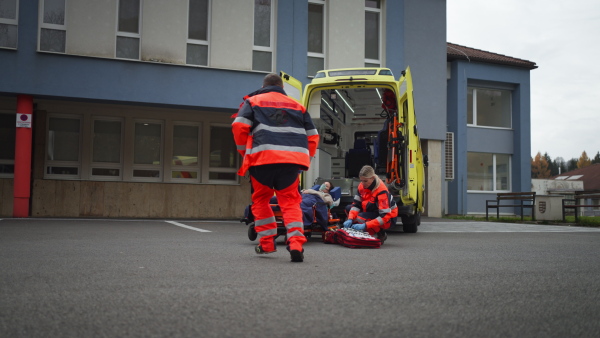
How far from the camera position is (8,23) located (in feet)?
49.9

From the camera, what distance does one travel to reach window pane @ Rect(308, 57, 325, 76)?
17744 millimetres

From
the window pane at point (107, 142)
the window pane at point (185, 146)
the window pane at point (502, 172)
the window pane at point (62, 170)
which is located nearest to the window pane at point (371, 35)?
the window pane at point (185, 146)

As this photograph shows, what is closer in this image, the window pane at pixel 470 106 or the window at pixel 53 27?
the window at pixel 53 27

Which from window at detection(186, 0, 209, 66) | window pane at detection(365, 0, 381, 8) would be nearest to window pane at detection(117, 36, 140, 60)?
window at detection(186, 0, 209, 66)

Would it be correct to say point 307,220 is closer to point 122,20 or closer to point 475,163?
point 122,20

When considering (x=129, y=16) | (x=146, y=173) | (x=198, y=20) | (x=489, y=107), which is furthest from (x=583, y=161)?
(x=129, y=16)

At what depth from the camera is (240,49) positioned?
663 inches

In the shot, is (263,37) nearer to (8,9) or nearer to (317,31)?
Answer: (317,31)

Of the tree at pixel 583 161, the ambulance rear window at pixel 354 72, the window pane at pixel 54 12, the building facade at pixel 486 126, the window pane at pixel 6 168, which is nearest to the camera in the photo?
the ambulance rear window at pixel 354 72

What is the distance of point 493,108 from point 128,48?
19.2m

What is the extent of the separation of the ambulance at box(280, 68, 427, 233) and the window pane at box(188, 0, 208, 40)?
17.5 ft

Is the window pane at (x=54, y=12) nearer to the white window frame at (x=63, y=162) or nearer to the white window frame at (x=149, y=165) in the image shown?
the white window frame at (x=63, y=162)

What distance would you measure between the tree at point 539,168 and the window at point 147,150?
101 meters

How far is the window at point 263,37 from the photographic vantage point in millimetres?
17109
